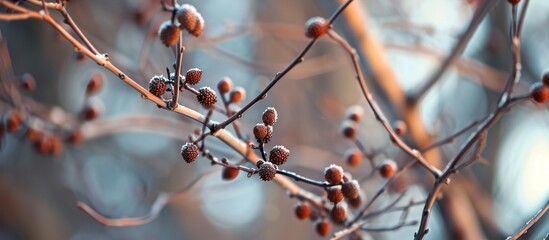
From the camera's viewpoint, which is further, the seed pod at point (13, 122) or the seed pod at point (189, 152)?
the seed pod at point (13, 122)

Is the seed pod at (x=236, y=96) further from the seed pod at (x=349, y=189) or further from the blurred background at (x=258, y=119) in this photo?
the seed pod at (x=349, y=189)

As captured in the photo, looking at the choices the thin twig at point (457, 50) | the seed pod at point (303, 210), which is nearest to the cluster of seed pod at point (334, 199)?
the seed pod at point (303, 210)

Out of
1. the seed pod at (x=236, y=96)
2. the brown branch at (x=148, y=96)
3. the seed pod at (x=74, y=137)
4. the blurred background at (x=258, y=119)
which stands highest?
the blurred background at (x=258, y=119)

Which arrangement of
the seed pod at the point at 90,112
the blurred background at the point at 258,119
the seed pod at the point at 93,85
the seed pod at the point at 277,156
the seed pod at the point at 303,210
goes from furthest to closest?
the blurred background at the point at 258,119, the seed pod at the point at 90,112, the seed pod at the point at 93,85, the seed pod at the point at 303,210, the seed pod at the point at 277,156

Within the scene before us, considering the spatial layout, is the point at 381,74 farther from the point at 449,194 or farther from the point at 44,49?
the point at 44,49

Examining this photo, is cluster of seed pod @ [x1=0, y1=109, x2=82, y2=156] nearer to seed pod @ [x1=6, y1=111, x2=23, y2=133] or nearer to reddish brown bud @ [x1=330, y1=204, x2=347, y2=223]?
seed pod @ [x1=6, y1=111, x2=23, y2=133]

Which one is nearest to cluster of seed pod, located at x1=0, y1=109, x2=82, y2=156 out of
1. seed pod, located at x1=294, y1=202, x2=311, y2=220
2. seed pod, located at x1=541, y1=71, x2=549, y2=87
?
seed pod, located at x1=294, y1=202, x2=311, y2=220

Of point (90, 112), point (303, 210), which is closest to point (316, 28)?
point (303, 210)
